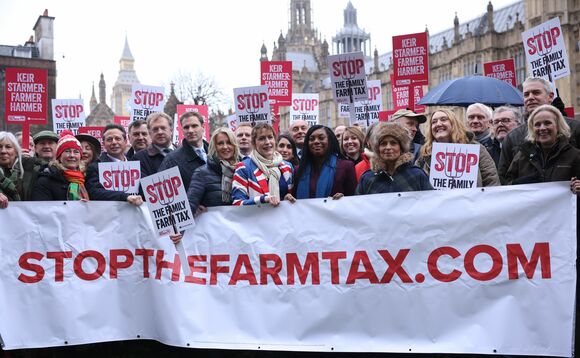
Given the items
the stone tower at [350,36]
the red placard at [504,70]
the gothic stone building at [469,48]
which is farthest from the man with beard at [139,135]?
the stone tower at [350,36]

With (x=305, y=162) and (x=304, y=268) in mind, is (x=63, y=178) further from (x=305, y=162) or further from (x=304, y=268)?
(x=304, y=268)

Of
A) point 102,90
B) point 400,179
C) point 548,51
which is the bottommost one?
point 400,179

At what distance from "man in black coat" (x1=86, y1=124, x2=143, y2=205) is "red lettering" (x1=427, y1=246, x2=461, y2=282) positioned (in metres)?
2.53

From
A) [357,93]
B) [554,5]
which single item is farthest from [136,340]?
[554,5]

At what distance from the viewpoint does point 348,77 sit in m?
8.73

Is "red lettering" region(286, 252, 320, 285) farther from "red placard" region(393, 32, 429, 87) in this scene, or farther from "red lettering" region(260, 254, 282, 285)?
"red placard" region(393, 32, 429, 87)

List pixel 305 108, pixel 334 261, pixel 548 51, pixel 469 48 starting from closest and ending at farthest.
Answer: pixel 334 261
pixel 548 51
pixel 305 108
pixel 469 48

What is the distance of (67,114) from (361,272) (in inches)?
326

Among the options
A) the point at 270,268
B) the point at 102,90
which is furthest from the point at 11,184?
the point at 102,90

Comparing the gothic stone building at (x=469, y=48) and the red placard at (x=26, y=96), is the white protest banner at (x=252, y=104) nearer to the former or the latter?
Answer: the red placard at (x=26, y=96)

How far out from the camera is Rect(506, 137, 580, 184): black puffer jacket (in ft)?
17.3

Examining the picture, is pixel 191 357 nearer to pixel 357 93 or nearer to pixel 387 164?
pixel 387 164

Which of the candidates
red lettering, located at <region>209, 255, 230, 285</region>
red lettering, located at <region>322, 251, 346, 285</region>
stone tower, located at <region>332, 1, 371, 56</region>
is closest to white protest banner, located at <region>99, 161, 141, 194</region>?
red lettering, located at <region>209, 255, 230, 285</region>

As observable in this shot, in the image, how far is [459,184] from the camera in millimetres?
5699
